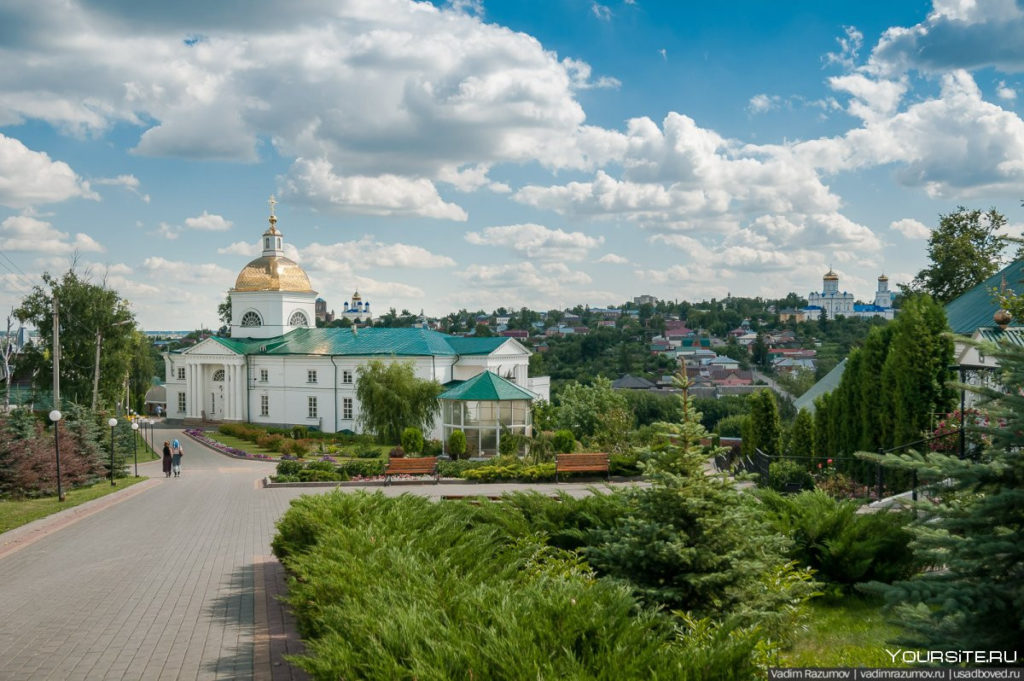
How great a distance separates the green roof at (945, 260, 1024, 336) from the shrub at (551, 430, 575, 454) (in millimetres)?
12419

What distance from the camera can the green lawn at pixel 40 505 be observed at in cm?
1511

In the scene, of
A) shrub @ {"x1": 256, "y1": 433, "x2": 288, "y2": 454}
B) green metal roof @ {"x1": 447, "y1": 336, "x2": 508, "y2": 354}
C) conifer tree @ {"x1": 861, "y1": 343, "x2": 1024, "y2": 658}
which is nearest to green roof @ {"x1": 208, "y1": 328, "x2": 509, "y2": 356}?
green metal roof @ {"x1": 447, "y1": 336, "x2": 508, "y2": 354}

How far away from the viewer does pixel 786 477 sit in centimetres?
1571

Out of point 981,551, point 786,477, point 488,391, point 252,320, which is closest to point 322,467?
point 488,391

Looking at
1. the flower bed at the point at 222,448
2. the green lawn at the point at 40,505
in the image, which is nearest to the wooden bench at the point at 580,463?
the green lawn at the point at 40,505

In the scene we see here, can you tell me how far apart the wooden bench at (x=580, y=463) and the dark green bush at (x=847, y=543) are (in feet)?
40.9

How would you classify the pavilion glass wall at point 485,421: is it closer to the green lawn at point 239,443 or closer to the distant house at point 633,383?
the green lawn at point 239,443

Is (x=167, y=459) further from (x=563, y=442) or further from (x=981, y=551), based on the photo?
(x=981, y=551)

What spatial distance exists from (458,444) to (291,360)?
20.0 m

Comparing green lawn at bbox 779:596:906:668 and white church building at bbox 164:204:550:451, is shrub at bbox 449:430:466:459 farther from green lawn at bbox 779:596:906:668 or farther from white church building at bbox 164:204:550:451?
green lawn at bbox 779:596:906:668

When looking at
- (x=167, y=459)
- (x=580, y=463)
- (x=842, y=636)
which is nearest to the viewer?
(x=842, y=636)

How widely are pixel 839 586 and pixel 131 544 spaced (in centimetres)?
1055

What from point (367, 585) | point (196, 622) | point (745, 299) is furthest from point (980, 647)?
point (745, 299)

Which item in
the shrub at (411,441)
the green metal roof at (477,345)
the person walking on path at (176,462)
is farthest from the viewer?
the green metal roof at (477,345)
